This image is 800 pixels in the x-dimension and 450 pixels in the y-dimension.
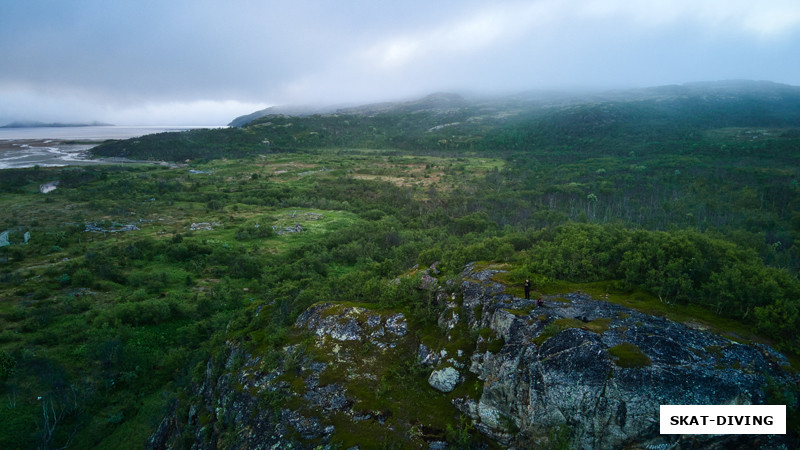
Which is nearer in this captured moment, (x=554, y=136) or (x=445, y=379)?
(x=445, y=379)

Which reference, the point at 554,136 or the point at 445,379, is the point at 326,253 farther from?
the point at 554,136

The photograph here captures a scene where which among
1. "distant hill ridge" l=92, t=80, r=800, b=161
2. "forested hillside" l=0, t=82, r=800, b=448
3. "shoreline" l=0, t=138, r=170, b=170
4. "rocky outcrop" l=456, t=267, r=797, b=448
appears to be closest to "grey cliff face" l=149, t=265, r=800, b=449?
"rocky outcrop" l=456, t=267, r=797, b=448

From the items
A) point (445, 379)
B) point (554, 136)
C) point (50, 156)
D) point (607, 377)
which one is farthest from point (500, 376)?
point (50, 156)

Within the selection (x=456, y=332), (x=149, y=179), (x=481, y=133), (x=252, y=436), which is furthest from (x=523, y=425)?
(x=481, y=133)

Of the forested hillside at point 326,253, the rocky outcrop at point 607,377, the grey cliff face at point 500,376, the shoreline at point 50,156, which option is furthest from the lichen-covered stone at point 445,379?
the shoreline at point 50,156

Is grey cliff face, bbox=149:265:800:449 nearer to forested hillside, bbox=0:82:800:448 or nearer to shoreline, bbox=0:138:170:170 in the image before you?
forested hillside, bbox=0:82:800:448
